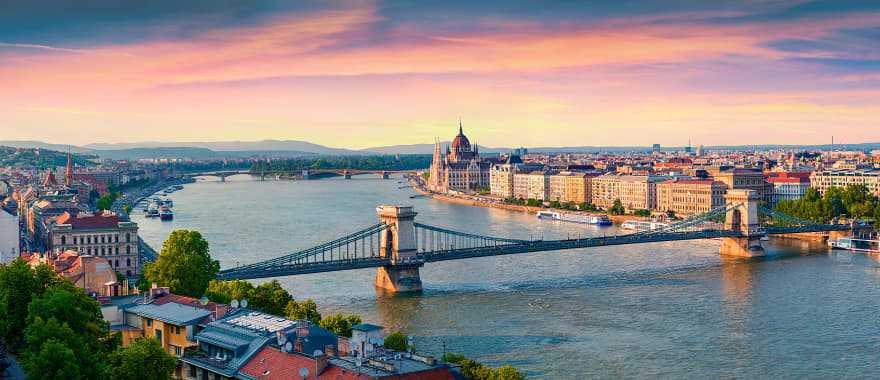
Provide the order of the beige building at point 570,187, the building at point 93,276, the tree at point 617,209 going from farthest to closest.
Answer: the beige building at point 570,187, the tree at point 617,209, the building at point 93,276

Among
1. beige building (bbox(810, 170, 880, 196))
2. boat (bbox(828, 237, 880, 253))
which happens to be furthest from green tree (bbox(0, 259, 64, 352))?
beige building (bbox(810, 170, 880, 196))

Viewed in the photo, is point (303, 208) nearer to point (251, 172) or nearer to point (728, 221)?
point (728, 221)

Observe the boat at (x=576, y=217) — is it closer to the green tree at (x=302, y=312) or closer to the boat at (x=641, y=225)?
the boat at (x=641, y=225)

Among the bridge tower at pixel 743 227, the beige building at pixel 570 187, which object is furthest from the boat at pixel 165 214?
the bridge tower at pixel 743 227

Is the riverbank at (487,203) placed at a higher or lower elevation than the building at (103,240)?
lower

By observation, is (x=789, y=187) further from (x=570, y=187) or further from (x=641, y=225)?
(x=570, y=187)
